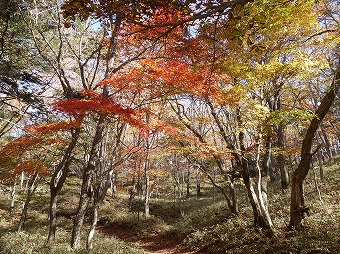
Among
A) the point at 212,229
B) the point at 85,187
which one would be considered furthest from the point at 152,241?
the point at 85,187

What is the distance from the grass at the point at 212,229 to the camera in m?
8.13

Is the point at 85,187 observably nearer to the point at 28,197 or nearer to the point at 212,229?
the point at 28,197

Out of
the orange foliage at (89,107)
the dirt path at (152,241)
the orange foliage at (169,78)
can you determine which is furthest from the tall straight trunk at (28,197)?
the orange foliage at (169,78)

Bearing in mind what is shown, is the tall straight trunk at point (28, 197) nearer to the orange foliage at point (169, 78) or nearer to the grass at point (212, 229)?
the grass at point (212, 229)

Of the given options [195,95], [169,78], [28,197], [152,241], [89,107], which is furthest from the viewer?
[152,241]

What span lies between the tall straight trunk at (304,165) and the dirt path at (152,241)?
6.03 meters

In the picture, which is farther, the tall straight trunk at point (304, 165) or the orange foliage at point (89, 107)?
the orange foliage at point (89, 107)

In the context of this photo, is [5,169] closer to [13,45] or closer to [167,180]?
[13,45]

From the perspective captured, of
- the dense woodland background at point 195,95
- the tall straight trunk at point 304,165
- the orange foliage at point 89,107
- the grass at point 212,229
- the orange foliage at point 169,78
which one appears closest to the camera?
the tall straight trunk at point 304,165

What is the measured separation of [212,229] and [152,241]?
4.73 meters

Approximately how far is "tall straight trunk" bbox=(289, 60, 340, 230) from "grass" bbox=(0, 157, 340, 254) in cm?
56

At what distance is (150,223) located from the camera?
63.9 ft

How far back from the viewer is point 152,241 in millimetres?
16594

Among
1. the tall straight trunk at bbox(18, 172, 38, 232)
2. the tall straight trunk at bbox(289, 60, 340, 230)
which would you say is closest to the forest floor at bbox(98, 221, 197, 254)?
the tall straight trunk at bbox(18, 172, 38, 232)
